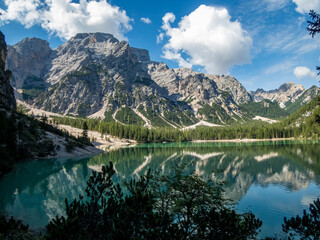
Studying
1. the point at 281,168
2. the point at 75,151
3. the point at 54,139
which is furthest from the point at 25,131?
the point at 281,168

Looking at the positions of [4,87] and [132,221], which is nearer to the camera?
[132,221]

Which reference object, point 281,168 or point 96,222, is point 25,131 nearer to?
point 96,222

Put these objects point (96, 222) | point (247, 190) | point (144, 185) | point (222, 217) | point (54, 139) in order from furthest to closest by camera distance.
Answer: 1. point (54, 139)
2. point (247, 190)
3. point (144, 185)
4. point (222, 217)
5. point (96, 222)

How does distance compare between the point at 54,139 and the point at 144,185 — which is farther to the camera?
the point at 54,139

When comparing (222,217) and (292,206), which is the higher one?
(222,217)

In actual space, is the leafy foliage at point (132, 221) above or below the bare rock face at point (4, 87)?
below

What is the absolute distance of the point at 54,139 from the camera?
84.2 metres

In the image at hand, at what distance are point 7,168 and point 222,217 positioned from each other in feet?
166

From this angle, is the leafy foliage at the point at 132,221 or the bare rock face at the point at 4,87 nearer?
the leafy foliage at the point at 132,221

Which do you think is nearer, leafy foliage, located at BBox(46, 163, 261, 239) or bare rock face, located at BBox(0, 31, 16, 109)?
leafy foliage, located at BBox(46, 163, 261, 239)

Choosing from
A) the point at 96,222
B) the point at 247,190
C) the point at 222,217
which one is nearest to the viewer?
the point at 96,222

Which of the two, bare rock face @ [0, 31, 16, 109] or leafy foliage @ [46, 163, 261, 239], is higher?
bare rock face @ [0, 31, 16, 109]

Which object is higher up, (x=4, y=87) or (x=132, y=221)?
(x=4, y=87)

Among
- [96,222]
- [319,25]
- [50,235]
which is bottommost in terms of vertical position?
[96,222]
